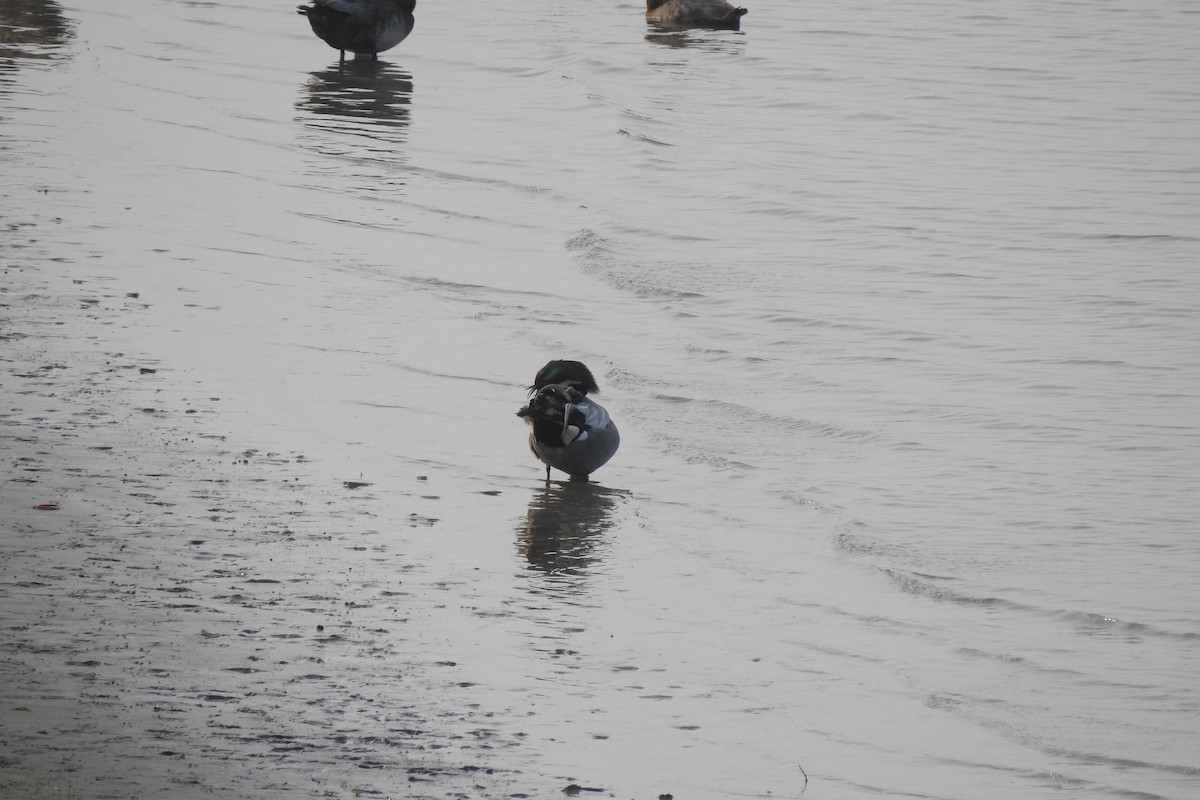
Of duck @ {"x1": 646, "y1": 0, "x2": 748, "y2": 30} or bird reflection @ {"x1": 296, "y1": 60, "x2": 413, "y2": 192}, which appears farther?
duck @ {"x1": 646, "y1": 0, "x2": 748, "y2": 30}

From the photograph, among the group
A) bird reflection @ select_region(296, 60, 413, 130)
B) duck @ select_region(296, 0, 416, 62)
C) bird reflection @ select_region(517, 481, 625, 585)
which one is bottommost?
bird reflection @ select_region(517, 481, 625, 585)

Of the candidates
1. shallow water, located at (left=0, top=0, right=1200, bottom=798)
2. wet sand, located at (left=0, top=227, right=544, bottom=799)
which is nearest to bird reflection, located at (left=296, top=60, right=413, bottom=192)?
shallow water, located at (left=0, top=0, right=1200, bottom=798)

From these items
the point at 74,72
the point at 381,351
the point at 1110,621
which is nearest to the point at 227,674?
the point at 1110,621

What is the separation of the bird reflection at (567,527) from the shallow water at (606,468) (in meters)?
0.02

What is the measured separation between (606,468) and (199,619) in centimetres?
301

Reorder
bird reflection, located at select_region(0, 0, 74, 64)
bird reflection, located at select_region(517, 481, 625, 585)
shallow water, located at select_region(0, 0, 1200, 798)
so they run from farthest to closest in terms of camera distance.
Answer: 1. bird reflection, located at select_region(0, 0, 74, 64)
2. bird reflection, located at select_region(517, 481, 625, 585)
3. shallow water, located at select_region(0, 0, 1200, 798)

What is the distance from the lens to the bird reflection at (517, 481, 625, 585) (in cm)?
661

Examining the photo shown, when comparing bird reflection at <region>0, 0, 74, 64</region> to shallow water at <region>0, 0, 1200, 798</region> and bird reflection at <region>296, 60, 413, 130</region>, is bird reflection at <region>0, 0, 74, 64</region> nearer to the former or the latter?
shallow water at <region>0, 0, 1200, 798</region>

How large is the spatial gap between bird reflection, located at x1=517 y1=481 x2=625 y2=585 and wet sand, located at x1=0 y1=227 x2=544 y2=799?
18.8 inches

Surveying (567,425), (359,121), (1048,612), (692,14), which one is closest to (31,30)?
(359,121)

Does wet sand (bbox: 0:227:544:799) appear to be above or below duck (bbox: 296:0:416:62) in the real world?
below

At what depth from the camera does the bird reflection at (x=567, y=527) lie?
6.61 m

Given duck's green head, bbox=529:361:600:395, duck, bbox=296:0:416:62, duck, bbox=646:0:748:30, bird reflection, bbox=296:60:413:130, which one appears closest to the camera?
duck's green head, bbox=529:361:600:395

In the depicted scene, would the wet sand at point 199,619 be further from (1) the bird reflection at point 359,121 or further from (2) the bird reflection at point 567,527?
(1) the bird reflection at point 359,121
